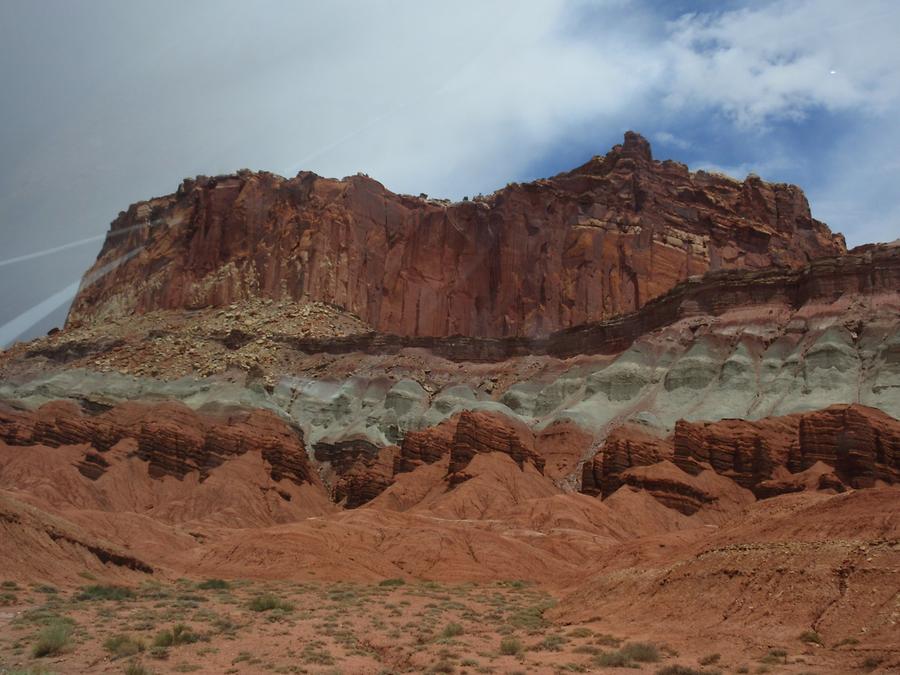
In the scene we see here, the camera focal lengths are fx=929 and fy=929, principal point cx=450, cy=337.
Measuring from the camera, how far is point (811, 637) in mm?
16453

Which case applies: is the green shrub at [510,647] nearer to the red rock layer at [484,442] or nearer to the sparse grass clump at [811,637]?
the sparse grass clump at [811,637]

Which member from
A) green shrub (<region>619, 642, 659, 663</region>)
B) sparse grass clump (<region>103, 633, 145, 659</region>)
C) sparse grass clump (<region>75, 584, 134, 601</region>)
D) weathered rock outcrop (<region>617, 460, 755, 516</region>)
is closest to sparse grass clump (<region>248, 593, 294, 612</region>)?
sparse grass clump (<region>75, 584, 134, 601</region>)

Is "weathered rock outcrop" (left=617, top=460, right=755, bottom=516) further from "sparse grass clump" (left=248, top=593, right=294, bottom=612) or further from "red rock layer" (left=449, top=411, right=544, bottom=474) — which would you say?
"sparse grass clump" (left=248, top=593, right=294, bottom=612)

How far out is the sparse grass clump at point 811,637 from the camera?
16.3 meters

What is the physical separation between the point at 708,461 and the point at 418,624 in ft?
117

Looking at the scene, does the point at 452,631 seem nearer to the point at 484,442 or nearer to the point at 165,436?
the point at 484,442

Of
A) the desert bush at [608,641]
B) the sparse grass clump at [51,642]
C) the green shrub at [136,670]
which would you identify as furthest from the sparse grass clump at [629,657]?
the sparse grass clump at [51,642]

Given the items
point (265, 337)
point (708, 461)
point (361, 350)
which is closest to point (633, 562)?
point (708, 461)

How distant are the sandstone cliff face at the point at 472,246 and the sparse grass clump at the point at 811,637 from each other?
285 ft

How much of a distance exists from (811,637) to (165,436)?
52.9m

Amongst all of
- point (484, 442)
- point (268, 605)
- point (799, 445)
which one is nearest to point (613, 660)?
point (268, 605)

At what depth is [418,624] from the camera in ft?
76.2

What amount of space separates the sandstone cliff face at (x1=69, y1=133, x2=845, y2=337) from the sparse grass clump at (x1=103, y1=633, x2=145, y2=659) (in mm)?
86871

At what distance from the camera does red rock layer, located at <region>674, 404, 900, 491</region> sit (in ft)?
156
